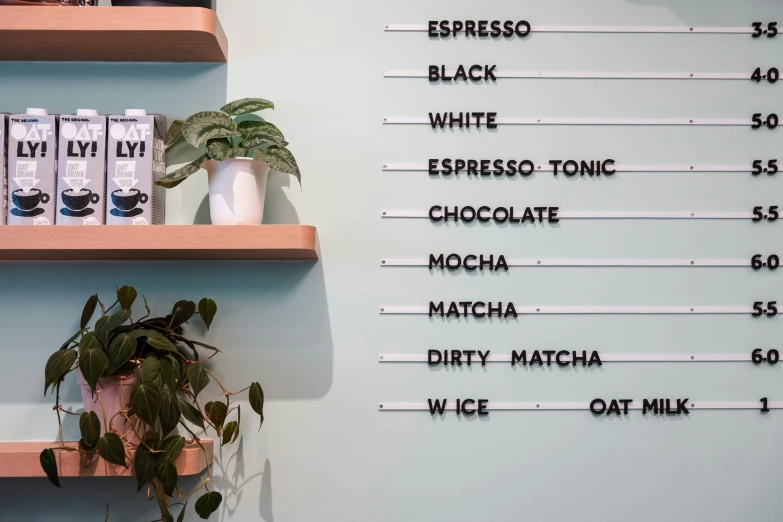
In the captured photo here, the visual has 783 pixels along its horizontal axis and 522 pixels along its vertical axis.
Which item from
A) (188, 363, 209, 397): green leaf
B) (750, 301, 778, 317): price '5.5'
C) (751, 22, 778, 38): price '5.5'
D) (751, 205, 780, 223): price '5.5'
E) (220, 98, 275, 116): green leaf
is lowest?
(188, 363, 209, 397): green leaf

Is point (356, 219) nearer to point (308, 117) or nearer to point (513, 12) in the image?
point (308, 117)

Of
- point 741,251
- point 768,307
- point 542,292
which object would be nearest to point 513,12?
point 542,292

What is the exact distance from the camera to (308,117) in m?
1.82

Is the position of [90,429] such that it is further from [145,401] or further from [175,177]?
[175,177]

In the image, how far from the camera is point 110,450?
147cm

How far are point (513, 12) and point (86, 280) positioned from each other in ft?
4.22

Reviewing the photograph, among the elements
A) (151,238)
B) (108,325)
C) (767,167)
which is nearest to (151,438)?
(108,325)

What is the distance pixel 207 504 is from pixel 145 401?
0.29 m

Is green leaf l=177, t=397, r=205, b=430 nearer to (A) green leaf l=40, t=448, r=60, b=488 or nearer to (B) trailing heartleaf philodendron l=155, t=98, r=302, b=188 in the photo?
(A) green leaf l=40, t=448, r=60, b=488

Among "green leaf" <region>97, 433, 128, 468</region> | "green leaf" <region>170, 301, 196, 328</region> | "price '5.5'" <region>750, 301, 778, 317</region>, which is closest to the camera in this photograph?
"green leaf" <region>97, 433, 128, 468</region>

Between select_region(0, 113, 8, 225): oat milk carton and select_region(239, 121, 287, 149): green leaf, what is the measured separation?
1.77ft

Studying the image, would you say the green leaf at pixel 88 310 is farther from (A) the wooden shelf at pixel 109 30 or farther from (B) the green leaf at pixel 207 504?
(A) the wooden shelf at pixel 109 30

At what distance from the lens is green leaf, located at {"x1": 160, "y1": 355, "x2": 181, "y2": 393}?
154 centimetres

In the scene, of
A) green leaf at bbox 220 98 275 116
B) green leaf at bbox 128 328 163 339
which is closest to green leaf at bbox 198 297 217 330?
green leaf at bbox 128 328 163 339
